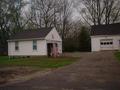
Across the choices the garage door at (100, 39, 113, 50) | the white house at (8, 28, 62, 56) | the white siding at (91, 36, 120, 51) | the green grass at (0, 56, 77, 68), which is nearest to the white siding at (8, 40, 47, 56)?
the white house at (8, 28, 62, 56)

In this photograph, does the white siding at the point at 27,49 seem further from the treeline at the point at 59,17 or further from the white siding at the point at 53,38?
the treeline at the point at 59,17

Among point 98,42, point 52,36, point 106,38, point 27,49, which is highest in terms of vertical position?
point 52,36

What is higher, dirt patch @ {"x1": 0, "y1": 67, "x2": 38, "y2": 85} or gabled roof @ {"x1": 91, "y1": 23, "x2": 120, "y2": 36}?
gabled roof @ {"x1": 91, "y1": 23, "x2": 120, "y2": 36}

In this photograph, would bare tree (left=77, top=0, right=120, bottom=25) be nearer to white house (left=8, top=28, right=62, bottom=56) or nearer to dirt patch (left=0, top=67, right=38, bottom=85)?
white house (left=8, top=28, right=62, bottom=56)

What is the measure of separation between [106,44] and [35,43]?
13.1m

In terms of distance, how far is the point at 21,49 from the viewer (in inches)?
1233

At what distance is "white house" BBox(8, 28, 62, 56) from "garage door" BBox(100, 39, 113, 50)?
27.8ft

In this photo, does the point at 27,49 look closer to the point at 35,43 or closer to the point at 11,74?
the point at 35,43

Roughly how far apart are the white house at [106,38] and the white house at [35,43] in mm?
7624

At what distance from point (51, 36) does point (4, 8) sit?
58.6 ft

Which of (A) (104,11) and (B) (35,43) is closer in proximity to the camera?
(B) (35,43)

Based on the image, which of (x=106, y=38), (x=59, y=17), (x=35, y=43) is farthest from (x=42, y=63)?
(x=59, y=17)

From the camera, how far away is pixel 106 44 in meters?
35.1

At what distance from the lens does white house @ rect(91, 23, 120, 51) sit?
3454 cm
